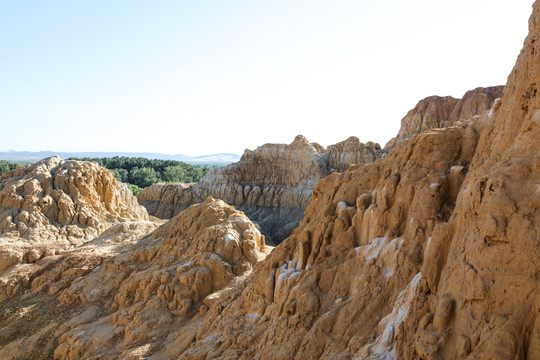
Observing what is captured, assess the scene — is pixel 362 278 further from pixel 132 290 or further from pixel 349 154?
pixel 349 154

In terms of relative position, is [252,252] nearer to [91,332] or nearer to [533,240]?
[91,332]

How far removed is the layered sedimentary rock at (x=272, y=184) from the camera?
54625 mm

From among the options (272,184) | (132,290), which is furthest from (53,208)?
(272,184)

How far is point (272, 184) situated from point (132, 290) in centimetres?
4502

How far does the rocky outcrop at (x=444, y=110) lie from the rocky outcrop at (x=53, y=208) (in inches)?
1262

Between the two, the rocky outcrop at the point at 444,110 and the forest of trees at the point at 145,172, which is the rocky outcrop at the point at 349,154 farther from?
the forest of trees at the point at 145,172

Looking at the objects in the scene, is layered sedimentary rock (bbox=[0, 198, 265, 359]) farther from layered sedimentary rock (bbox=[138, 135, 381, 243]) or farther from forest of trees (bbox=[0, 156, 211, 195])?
forest of trees (bbox=[0, 156, 211, 195])

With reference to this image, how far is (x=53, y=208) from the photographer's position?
2705 cm

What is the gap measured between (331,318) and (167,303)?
26.2 ft

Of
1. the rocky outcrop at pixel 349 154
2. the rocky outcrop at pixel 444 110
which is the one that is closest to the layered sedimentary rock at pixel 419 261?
the rocky outcrop at pixel 444 110

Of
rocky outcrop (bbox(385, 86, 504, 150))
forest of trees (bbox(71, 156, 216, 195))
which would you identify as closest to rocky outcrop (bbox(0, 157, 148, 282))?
rocky outcrop (bbox(385, 86, 504, 150))

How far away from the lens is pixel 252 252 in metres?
17.4

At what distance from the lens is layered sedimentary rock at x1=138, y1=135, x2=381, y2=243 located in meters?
54.6

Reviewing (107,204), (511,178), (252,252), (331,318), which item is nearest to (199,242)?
(252,252)
